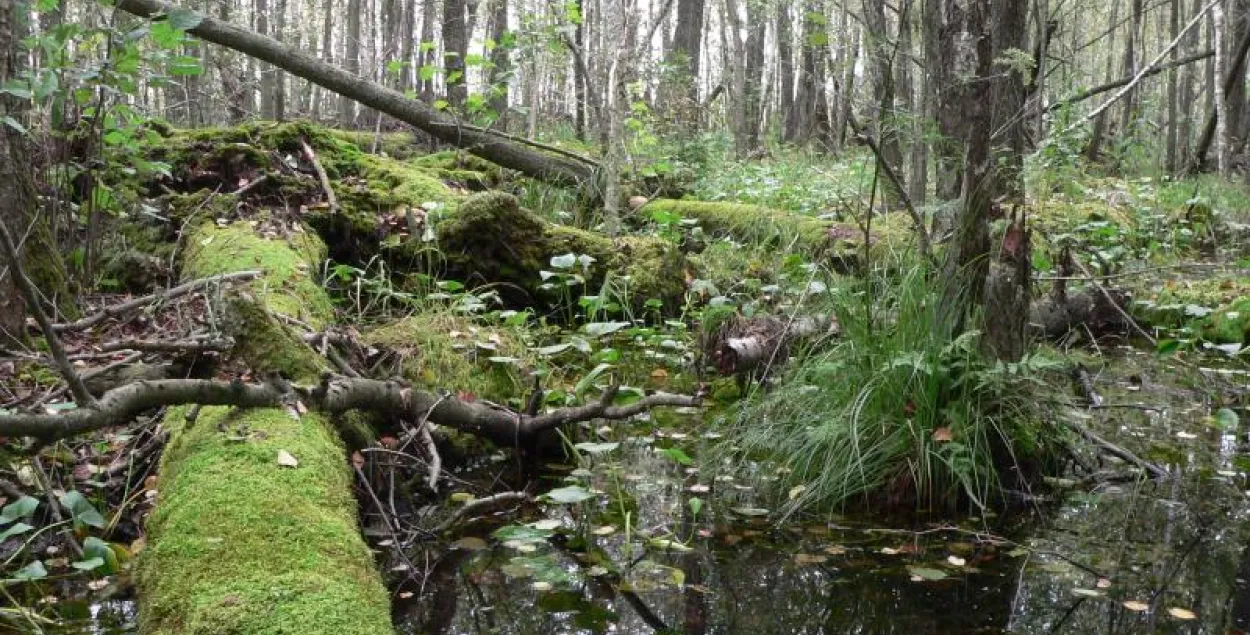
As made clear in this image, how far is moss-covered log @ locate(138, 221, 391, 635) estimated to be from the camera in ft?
5.97

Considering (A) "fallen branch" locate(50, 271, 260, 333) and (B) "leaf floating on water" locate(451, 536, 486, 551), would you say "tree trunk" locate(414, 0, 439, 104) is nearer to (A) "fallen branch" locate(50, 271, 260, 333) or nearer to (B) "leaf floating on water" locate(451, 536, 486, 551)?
(A) "fallen branch" locate(50, 271, 260, 333)

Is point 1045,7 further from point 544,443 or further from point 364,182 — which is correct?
point 364,182

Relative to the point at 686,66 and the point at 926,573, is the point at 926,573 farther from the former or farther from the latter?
the point at 686,66

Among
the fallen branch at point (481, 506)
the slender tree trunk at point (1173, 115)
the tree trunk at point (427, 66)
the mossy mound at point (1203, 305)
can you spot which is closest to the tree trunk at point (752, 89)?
the tree trunk at point (427, 66)

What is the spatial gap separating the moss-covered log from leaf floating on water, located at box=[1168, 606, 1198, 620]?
2.05 meters

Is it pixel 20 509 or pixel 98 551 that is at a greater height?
pixel 20 509

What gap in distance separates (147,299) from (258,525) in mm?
2053

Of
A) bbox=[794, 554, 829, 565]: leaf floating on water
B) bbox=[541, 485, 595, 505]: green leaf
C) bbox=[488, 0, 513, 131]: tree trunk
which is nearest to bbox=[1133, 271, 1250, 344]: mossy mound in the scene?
bbox=[794, 554, 829, 565]: leaf floating on water

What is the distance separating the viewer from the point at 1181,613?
2553mm

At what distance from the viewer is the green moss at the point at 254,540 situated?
5.93 ft

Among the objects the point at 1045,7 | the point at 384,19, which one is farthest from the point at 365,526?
the point at 384,19

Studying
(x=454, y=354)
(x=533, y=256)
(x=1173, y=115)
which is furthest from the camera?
(x=1173, y=115)

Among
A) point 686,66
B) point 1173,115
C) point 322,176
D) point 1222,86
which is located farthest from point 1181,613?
point 1173,115

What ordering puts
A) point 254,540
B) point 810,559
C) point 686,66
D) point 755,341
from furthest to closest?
point 686,66
point 755,341
point 810,559
point 254,540
